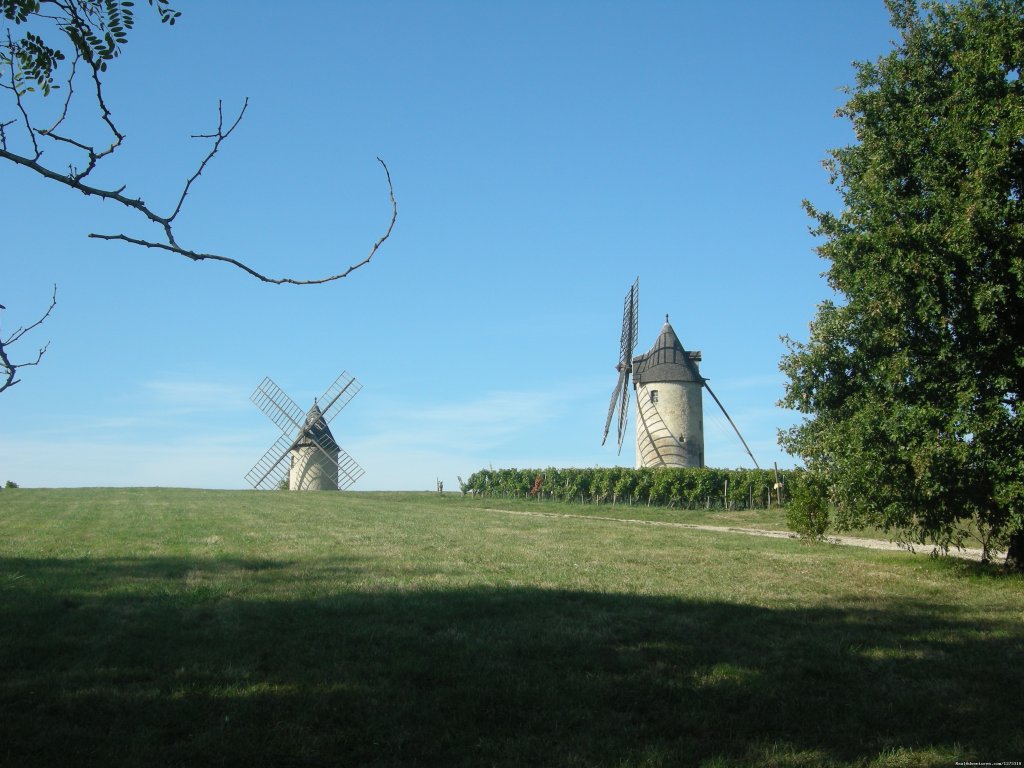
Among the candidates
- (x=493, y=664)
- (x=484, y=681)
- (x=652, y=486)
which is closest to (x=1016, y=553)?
(x=493, y=664)

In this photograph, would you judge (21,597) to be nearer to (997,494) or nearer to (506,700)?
(506,700)

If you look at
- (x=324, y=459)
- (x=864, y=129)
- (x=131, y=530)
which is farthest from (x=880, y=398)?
(x=324, y=459)

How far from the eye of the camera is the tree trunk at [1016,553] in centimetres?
Result: 1698

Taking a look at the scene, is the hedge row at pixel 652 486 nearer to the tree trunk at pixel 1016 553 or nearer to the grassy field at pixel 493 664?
the tree trunk at pixel 1016 553

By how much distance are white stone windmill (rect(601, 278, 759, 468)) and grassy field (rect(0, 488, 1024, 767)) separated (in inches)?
1407

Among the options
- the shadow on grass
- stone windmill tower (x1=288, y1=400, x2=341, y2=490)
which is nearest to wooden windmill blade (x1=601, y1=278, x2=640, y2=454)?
stone windmill tower (x1=288, y1=400, x2=341, y2=490)

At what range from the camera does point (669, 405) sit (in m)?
52.8

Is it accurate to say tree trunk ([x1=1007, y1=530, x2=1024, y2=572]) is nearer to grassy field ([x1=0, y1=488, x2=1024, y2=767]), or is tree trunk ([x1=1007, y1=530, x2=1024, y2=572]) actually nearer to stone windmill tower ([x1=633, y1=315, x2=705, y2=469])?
grassy field ([x1=0, y1=488, x2=1024, y2=767])

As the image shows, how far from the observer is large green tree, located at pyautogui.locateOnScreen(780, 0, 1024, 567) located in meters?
14.5

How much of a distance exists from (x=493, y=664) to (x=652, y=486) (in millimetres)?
40743

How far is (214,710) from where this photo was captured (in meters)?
6.73

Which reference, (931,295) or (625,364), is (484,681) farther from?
(625,364)

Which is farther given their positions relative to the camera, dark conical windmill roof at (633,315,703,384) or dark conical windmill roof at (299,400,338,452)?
dark conical windmill roof at (299,400,338,452)

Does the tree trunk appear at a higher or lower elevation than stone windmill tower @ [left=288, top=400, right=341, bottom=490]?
lower
